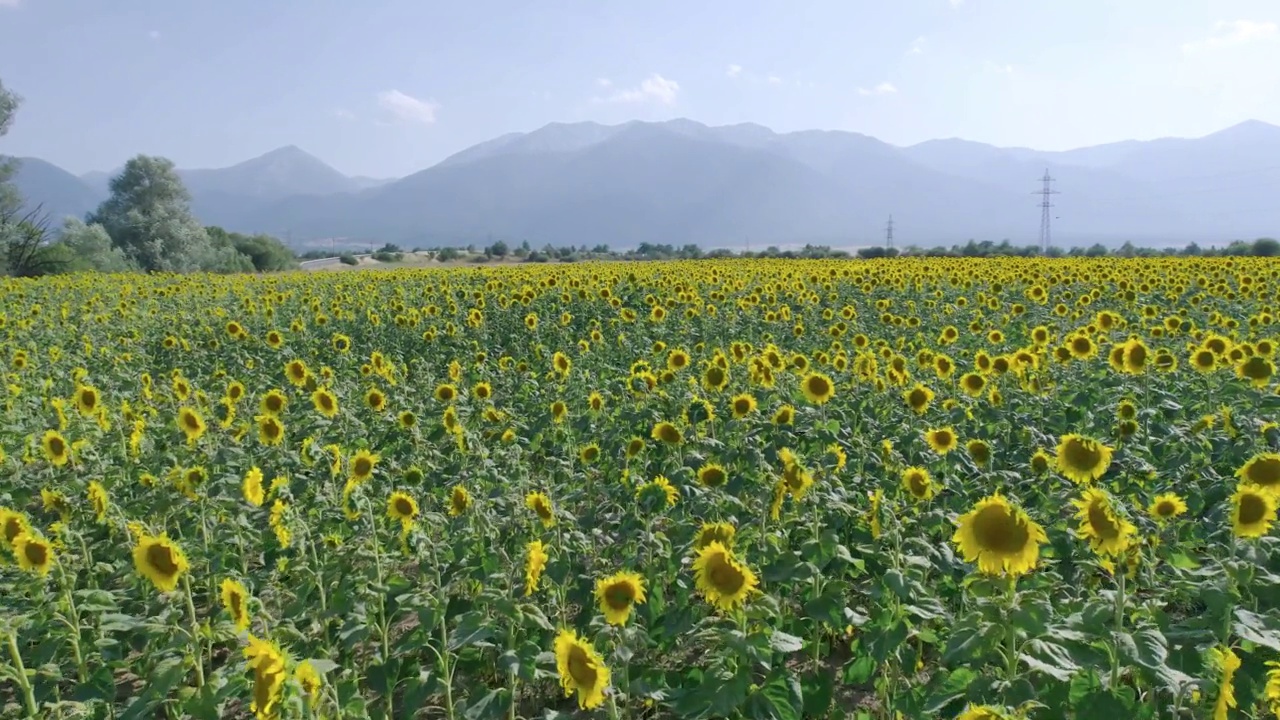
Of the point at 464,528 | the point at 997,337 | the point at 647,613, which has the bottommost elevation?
the point at 647,613

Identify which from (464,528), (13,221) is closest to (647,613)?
(464,528)

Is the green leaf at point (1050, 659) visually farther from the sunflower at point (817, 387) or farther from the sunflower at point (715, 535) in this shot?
the sunflower at point (817, 387)

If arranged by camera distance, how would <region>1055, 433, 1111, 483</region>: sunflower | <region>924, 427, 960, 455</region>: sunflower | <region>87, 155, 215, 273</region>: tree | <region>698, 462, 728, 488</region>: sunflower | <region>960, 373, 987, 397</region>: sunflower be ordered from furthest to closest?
<region>87, 155, 215, 273</region>: tree → <region>960, 373, 987, 397</region>: sunflower → <region>924, 427, 960, 455</region>: sunflower → <region>698, 462, 728, 488</region>: sunflower → <region>1055, 433, 1111, 483</region>: sunflower

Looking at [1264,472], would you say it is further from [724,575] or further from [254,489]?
[254,489]

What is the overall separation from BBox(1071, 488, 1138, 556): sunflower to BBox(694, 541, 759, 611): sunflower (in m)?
1.15

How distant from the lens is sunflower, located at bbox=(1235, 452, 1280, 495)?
11.2ft

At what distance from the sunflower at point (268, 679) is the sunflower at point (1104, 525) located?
259cm

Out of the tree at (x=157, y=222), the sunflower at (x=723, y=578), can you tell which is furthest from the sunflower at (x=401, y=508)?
A: the tree at (x=157, y=222)

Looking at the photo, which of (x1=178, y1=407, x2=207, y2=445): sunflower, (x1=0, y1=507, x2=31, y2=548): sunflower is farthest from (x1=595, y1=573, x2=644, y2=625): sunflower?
(x1=178, y1=407, x2=207, y2=445): sunflower

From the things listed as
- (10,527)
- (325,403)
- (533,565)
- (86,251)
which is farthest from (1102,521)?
(86,251)

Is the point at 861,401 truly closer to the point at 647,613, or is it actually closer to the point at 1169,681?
the point at 647,613

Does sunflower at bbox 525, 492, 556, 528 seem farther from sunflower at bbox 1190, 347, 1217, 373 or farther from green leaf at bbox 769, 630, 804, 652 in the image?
sunflower at bbox 1190, 347, 1217, 373

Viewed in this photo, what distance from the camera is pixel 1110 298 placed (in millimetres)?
13578

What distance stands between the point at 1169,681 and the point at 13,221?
42164mm
